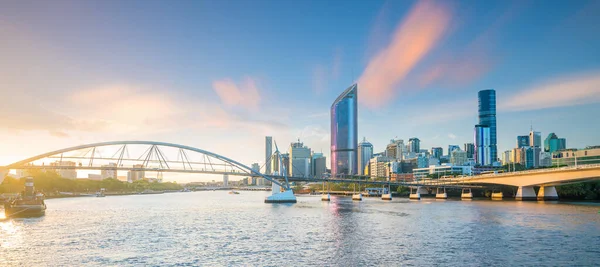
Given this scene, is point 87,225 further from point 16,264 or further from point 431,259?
point 431,259

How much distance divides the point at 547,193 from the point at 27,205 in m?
147

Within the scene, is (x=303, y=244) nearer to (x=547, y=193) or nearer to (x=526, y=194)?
(x=526, y=194)

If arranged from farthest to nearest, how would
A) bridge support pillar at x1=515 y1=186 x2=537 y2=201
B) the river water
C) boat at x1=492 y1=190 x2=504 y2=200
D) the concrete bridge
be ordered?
boat at x1=492 y1=190 x2=504 y2=200 → bridge support pillar at x1=515 y1=186 x2=537 y2=201 → the concrete bridge → the river water

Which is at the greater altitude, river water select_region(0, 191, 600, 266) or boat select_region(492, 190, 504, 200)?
river water select_region(0, 191, 600, 266)

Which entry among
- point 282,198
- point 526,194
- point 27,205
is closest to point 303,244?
point 27,205

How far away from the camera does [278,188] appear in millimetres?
134000

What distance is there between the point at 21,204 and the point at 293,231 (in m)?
60.9

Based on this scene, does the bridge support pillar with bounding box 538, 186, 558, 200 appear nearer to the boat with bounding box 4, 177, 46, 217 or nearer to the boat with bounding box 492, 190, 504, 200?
the boat with bounding box 492, 190, 504, 200

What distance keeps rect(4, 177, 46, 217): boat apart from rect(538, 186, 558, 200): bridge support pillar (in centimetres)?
14159

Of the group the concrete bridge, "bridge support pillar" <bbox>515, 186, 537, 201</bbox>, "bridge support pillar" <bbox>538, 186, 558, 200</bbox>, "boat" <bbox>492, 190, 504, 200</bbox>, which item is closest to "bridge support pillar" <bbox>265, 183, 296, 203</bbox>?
the concrete bridge

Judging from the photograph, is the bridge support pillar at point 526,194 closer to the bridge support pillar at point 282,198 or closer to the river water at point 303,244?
the bridge support pillar at point 282,198

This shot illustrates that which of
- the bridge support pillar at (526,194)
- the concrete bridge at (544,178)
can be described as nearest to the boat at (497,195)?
the concrete bridge at (544,178)

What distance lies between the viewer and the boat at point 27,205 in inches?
3195

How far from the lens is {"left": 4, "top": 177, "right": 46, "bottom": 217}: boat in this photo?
81.2 m
